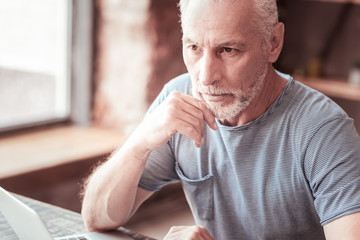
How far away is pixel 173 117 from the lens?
1.36 metres

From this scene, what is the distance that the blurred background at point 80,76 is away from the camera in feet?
8.91

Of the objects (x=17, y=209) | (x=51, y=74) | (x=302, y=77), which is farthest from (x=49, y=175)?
(x=302, y=77)

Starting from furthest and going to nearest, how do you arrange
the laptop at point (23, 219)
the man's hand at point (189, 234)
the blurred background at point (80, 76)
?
the blurred background at point (80, 76) → the man's hand at point (189, 234) → the laptop at point (23, 219)

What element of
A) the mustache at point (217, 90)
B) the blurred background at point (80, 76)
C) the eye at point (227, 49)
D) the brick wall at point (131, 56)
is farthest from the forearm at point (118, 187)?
the brick wall at point (131, 56)

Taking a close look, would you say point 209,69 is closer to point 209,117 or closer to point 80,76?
point 209,117

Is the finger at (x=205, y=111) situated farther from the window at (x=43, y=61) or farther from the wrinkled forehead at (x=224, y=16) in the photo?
the window at (x=43, y=61)

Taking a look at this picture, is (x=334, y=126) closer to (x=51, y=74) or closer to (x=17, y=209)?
(x=17, y=209)

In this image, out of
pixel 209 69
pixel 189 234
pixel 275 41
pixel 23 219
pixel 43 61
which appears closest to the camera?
pixel 23 219

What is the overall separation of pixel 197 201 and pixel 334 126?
439mm

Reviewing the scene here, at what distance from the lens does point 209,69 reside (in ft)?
4.29

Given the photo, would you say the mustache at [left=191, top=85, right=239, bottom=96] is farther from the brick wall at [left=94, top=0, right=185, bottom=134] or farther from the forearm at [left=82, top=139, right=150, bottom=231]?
the brick wall at [left=94, top=0, right=185, bottom=134]

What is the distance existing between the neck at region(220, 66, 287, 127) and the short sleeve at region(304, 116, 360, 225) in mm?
170

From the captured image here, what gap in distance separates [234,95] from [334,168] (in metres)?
0.30

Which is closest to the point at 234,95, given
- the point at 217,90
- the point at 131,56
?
the point at 217,90
